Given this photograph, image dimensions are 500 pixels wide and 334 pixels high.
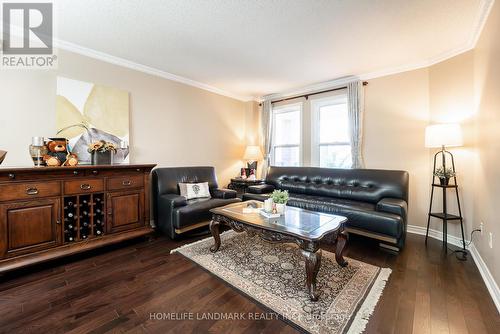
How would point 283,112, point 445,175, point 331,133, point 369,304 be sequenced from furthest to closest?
point 283,112 < point 331,133 < point 445,175 < point 369,304

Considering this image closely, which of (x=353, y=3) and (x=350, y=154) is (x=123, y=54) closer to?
(x=353, y=3)

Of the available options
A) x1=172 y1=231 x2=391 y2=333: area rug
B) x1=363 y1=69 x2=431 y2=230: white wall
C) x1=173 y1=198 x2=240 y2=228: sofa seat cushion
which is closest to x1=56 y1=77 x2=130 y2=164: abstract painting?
x1=173 y1=198 x2=240 y2=228: sofa seat cushion

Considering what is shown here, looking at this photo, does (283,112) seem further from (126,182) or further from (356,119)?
(126,182)

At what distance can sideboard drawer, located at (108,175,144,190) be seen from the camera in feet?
8.64

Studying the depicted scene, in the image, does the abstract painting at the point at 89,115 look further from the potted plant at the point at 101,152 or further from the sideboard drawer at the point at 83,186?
the sideboard drawer at the point at 83,186

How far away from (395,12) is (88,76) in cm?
366

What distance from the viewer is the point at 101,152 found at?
8.86ft

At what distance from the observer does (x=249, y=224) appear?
6.89 feet

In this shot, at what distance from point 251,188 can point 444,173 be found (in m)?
2.72

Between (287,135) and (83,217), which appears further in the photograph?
(287,135)

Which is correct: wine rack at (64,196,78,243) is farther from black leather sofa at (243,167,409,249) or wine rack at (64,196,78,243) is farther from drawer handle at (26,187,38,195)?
black leather sofa at (243,167,409,249)

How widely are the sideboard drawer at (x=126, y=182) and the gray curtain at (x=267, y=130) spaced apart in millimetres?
2782

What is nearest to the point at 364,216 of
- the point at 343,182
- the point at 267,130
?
the point at 343,182

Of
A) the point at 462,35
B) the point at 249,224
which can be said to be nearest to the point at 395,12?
the point at 462,35
